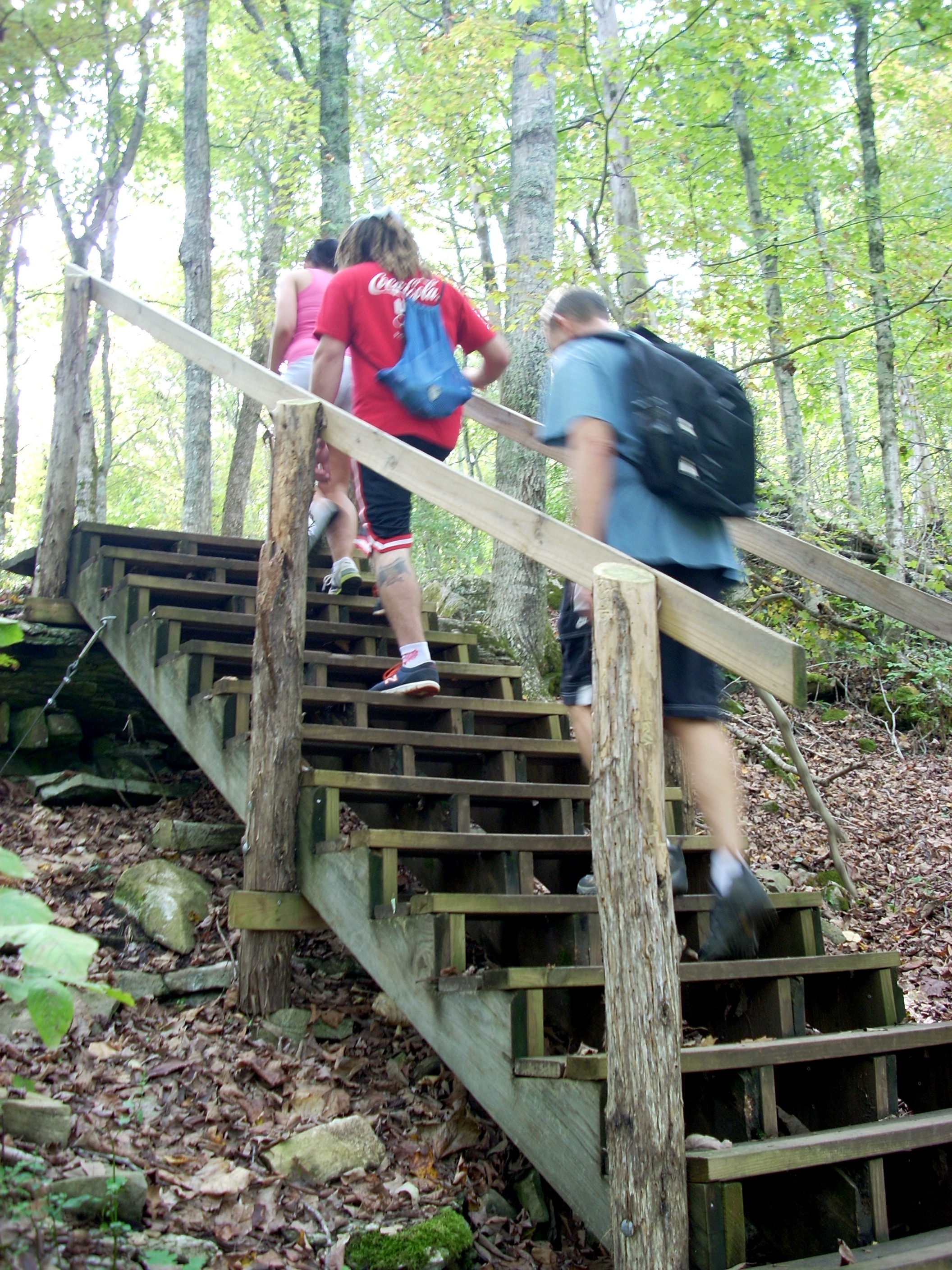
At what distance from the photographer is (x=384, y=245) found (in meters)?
4.20

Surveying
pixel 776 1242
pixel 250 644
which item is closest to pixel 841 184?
pixel 250 644

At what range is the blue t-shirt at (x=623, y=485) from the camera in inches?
115

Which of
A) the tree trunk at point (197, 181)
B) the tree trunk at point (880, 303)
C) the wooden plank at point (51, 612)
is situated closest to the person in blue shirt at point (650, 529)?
the wooden plank at point (51, 612)

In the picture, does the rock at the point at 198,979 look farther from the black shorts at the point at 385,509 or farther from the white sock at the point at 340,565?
the white sock at the point at 340,565

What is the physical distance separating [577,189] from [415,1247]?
16325 mm

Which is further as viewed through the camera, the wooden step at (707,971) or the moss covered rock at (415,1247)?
the wooden step at (707,971)

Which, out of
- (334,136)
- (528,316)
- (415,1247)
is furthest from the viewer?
(334,136)

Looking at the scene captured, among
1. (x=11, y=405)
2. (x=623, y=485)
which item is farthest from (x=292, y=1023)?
(x=11, y=405)

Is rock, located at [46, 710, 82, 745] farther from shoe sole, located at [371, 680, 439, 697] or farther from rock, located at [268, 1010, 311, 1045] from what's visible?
rock, located at [268, 1010, 311, 1045]

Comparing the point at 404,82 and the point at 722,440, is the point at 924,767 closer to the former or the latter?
the point at 722,440

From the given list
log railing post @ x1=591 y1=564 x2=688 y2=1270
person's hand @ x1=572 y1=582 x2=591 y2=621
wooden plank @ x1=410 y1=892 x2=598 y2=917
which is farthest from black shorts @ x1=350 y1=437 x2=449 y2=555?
log railing post @ x1=591 y1=564 x2=688 y2=1270

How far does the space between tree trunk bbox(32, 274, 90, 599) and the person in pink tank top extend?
1290mm

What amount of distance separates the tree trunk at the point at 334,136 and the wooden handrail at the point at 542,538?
4802 mm

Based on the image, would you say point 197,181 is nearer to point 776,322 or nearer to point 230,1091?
point 776,322
